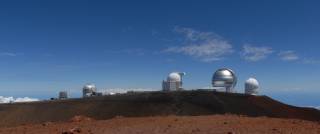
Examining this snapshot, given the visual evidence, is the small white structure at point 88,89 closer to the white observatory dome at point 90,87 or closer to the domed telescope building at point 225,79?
the white observatory dome at point 90,87

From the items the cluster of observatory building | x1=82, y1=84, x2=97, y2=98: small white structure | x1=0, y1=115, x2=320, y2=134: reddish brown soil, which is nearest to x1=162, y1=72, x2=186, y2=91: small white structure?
the cluster of observatory building

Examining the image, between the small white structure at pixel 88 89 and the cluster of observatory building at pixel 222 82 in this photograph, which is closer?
the cluster of observatory building at pixel 222 82

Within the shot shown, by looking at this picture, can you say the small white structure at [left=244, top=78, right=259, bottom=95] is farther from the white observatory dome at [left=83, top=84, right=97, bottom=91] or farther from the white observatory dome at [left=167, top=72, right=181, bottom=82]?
the white observatory dome at [left=83, top=84, right=97, bottom=91]

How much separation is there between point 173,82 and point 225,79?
8.87 meters

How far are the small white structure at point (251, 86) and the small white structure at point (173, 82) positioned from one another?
11193mm

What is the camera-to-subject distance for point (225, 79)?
236 feet

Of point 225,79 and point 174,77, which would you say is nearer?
point 225,79

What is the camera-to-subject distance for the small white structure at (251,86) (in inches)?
2966

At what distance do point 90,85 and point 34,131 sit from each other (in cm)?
5908

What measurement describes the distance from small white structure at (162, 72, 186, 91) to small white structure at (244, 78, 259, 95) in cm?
1119

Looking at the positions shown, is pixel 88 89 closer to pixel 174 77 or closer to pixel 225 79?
pixel 174 77

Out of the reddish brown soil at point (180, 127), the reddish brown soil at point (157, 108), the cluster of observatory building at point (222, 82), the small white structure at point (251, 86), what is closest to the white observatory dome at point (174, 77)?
the cluster of observatory building at point (222, 82)

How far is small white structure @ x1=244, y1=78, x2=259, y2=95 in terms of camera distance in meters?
75.3

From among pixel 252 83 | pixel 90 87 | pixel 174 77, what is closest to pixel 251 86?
pixel 252 83
